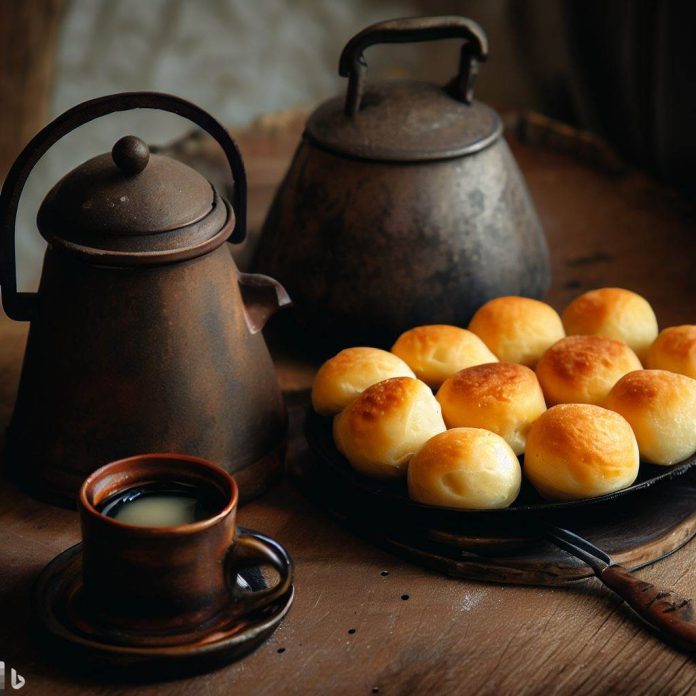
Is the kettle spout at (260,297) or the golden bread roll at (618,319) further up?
the kettle spout at (260,297)

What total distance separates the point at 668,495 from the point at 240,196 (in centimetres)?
44

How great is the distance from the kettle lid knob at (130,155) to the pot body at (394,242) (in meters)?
0.30

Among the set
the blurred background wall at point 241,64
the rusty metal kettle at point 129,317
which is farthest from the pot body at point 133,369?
the blurred background wall at point 241,64

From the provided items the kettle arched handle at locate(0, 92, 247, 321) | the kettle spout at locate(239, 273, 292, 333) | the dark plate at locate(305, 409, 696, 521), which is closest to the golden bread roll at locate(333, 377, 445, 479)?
the dark plate at locate(305, 409, 696, 521)

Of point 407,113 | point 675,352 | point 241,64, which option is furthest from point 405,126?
point 241,64

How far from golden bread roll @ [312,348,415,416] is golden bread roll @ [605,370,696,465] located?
19 centimetres

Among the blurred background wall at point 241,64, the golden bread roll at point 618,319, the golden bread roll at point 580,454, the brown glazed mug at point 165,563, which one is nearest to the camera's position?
the brown glazed mug at point 165,563

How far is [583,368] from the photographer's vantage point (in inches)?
35.1

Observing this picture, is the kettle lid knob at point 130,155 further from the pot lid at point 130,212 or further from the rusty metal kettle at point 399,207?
the rusty metal kettle at point 399,207

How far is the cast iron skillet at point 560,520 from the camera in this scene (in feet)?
2.40

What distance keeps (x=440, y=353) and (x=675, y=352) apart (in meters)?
0.21

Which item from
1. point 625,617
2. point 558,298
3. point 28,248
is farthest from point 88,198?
point 28,248

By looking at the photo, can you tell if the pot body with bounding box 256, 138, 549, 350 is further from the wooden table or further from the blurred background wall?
the blurred background wall

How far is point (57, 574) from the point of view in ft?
2.49
